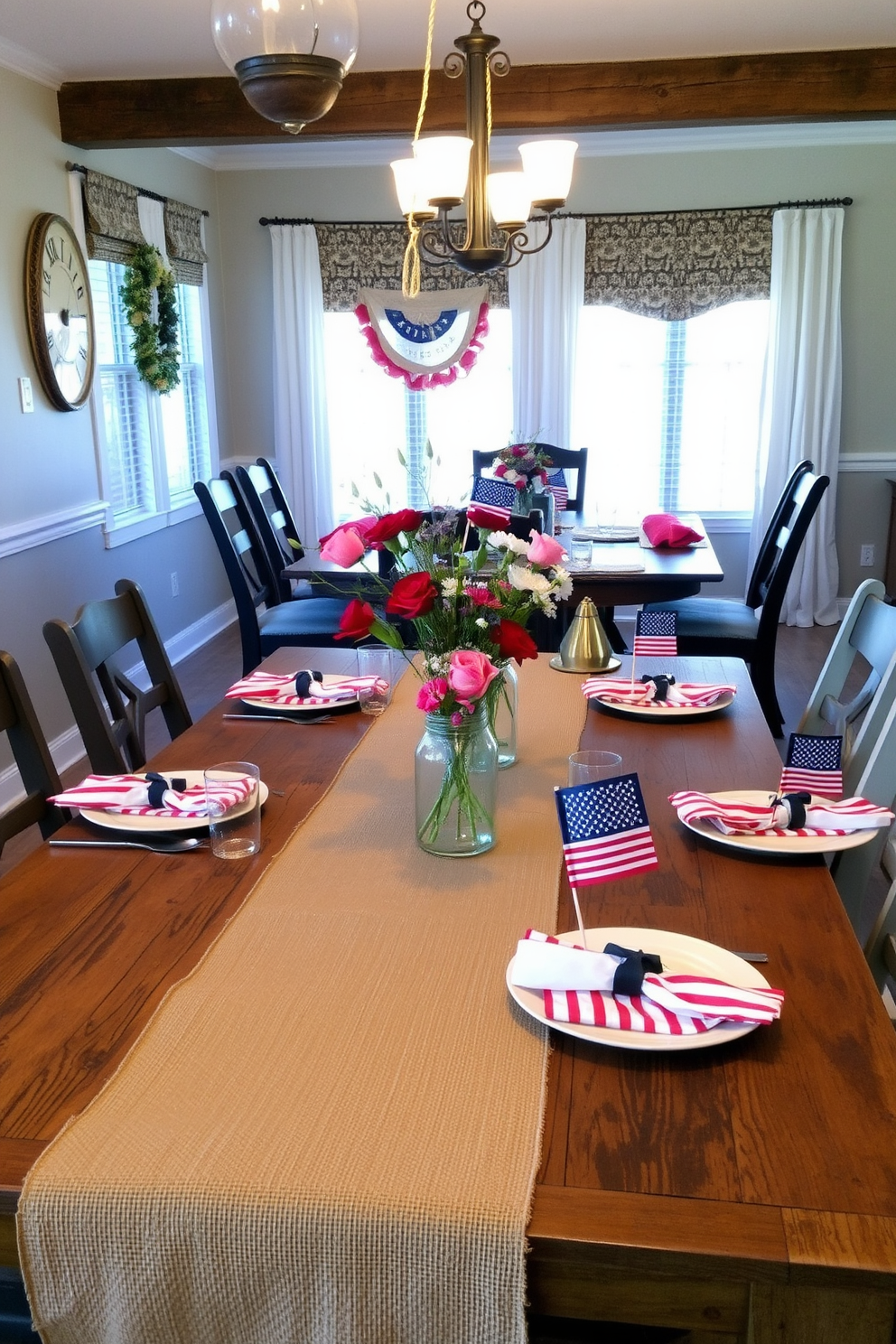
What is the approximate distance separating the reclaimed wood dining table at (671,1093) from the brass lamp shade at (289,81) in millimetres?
1101

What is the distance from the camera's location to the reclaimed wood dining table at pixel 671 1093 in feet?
2.93

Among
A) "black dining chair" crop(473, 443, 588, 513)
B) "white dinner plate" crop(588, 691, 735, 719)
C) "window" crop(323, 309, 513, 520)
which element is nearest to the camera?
"white dinner plate" crop(588, 691, 735, 719)

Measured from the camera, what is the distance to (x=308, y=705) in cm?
221

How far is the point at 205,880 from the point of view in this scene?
1521mm

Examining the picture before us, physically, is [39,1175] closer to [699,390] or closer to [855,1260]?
[855,1260]

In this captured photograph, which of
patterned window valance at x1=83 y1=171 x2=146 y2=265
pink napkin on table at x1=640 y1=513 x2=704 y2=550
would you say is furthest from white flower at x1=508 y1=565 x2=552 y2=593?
patterned window valance at x1=83 y1=171 x2=146 y2=265

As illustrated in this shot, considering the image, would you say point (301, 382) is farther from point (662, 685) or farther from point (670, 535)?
point (662, 685)

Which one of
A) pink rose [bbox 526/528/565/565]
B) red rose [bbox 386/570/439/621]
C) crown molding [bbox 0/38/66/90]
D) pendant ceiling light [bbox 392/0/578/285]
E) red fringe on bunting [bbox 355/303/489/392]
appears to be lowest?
red rose [bbox 386/570/439/621]

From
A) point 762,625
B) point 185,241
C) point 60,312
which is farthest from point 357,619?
point 185,241

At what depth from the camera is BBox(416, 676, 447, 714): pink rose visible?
146 centimetres

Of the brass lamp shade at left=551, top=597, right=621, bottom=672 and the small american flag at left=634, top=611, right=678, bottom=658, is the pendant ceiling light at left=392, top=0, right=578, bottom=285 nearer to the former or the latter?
the brass lamp shade at left=551, top=597, right=621, bottom=672

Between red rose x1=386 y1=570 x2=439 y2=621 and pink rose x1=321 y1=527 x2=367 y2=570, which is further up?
pink rose x1=321 y1=527 x2=367 y2=570

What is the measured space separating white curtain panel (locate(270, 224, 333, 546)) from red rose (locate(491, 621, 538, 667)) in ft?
14.7

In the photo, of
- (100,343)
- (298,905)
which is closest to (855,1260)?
(298,905)
